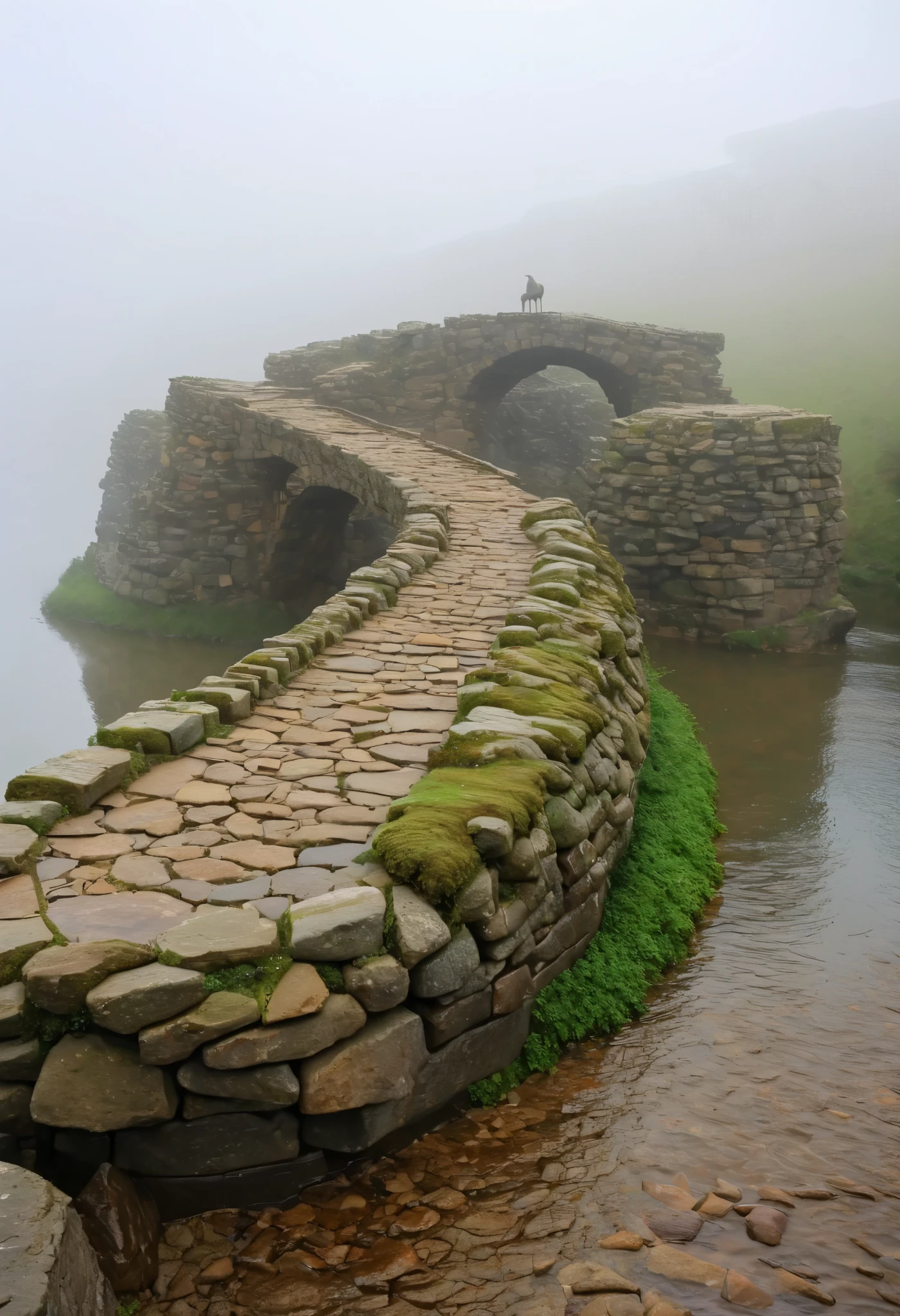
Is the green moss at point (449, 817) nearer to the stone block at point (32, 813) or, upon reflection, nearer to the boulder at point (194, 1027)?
the boulder at point (194, 1027)

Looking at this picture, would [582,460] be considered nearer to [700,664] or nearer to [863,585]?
[863,585]

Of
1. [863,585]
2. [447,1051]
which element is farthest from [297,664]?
[863,585]

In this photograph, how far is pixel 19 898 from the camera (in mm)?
3680

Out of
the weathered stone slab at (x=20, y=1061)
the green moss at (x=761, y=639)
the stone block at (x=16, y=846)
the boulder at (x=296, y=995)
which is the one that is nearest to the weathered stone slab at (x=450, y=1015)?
the boulder at (x=296, y=995)

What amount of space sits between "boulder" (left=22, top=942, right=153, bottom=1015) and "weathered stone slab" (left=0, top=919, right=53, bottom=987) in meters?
0.05

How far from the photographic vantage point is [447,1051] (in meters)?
3.78

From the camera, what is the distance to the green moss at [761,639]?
1422 centimetres

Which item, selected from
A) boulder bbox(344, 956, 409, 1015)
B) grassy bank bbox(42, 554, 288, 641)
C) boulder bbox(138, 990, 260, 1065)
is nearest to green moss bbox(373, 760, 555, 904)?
boulder bbox(344, 956, 409, 1015)

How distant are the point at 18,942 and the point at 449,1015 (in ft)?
4.95

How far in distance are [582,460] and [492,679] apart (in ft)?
66.2

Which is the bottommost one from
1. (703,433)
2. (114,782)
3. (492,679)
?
(114,782)

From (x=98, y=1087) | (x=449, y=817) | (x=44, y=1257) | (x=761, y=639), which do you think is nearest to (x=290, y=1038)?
(x=98, y=1087)

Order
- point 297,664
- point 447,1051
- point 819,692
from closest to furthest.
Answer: point 447,1051 < point 297,664 < point 819,692

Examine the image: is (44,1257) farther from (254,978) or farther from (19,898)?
(19,898)
